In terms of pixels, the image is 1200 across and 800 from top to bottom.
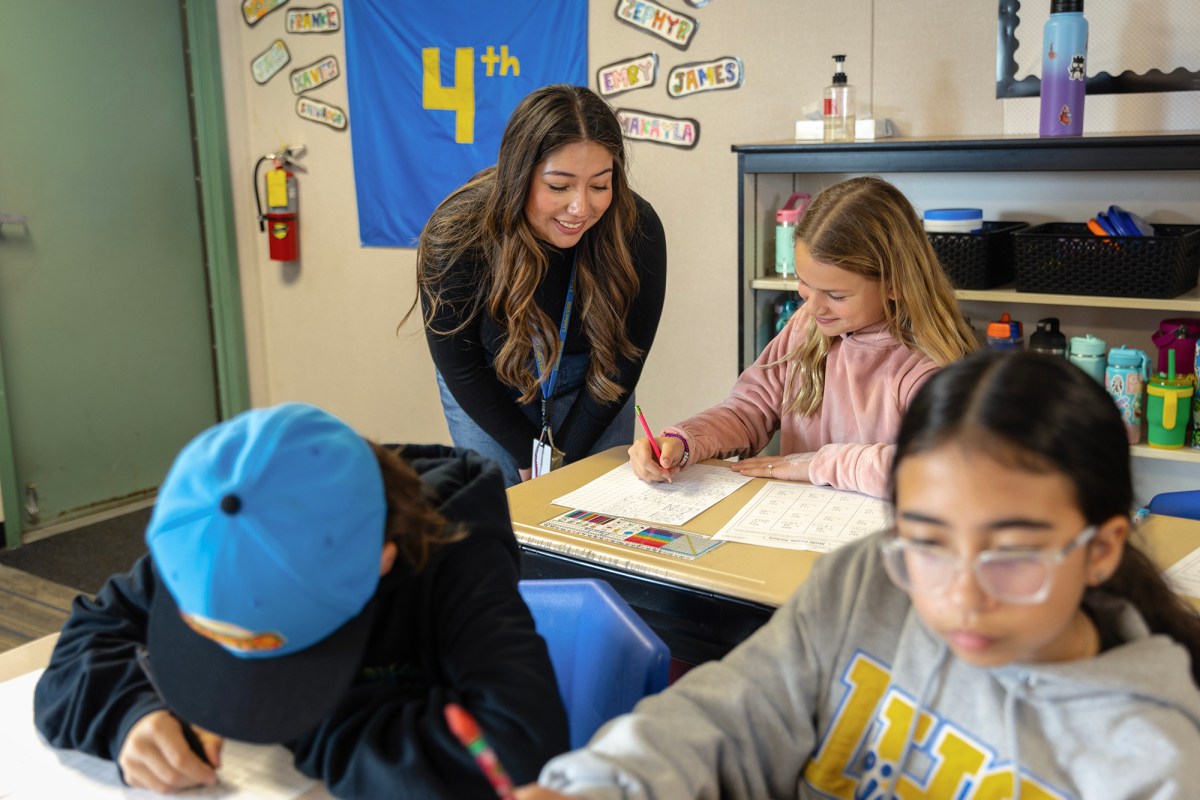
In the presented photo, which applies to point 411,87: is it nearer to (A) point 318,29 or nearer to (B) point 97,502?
(A) point 318,29

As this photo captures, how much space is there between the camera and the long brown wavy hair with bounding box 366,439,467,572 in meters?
1.00

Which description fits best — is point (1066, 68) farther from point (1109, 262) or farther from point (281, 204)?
point (281, 204)

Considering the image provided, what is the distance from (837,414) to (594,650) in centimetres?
88

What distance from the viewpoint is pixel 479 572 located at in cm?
107

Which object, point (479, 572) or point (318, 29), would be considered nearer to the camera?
point (479, 572)

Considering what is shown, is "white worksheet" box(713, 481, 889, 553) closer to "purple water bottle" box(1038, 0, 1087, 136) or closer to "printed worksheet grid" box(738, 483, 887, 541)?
"printed worksheet grid" box(738, 483, 887, 541)

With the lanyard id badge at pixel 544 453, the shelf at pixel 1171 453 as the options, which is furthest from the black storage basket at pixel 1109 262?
the lanyard id badge at pixel 544 453

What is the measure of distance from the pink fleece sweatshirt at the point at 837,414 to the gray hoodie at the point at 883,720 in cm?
70

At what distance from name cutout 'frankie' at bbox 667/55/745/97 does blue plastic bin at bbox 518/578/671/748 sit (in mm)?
2150

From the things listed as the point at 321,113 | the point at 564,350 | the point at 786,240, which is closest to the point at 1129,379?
the point at 786,240

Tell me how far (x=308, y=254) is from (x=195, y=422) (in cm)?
78

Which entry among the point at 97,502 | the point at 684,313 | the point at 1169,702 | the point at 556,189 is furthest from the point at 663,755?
the point at 97,502

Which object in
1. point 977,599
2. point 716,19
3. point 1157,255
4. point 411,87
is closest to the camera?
point 977,599

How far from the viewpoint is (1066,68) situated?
7.80 feet
